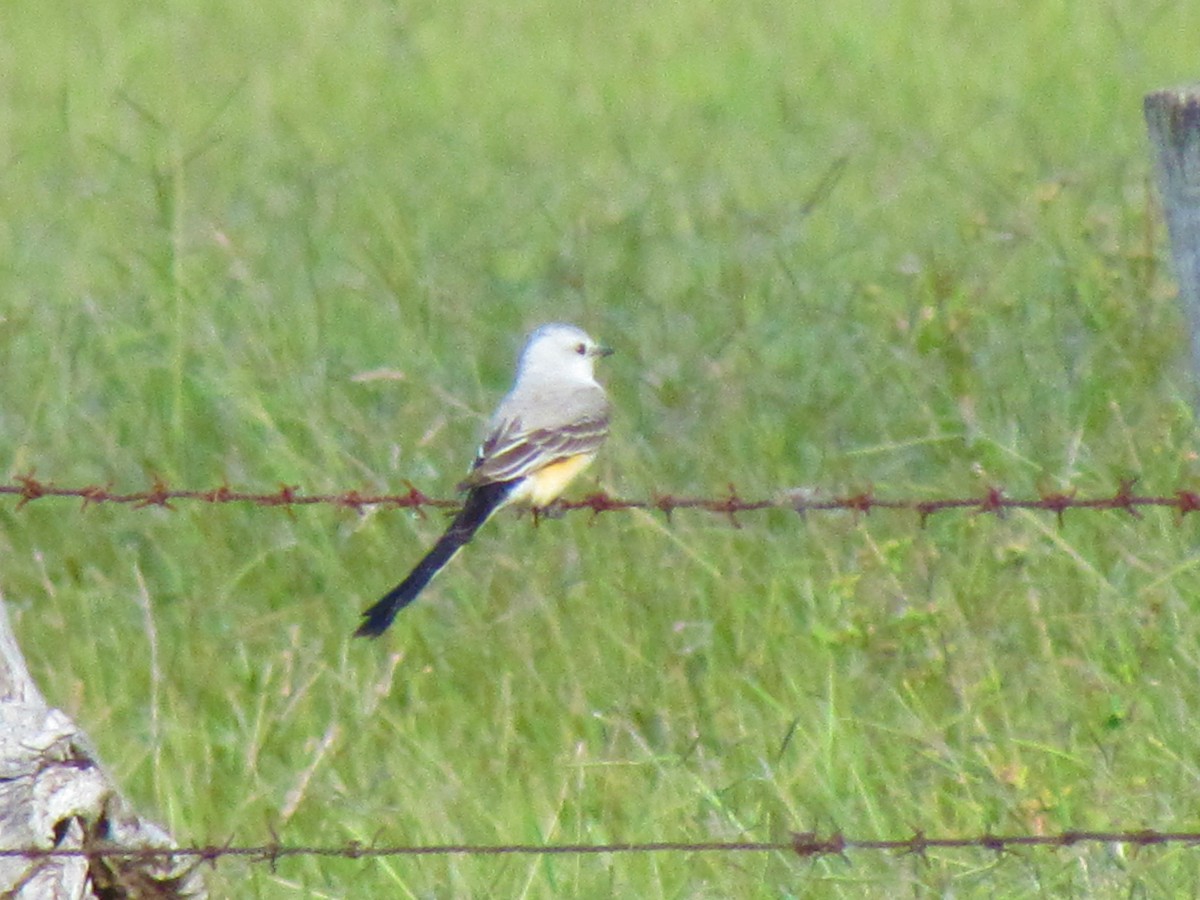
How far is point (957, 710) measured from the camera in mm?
4906

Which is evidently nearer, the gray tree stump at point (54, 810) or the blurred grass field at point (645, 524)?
the gray tree stump at point (54, 810)

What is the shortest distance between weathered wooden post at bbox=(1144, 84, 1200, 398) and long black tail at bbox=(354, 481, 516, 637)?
5.65 feet

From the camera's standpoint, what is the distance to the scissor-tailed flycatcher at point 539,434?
5227 millimetres

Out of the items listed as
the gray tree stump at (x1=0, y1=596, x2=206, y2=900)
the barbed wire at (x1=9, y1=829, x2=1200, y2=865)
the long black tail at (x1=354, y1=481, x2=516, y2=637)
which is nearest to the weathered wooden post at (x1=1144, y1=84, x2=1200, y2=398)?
the barbed wire at (x1=9, y1=829, x2=1200, y2=865)

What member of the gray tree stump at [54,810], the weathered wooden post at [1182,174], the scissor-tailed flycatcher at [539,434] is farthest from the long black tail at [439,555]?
the weathered wooden post at [1182,174]

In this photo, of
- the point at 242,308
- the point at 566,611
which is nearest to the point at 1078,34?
the point at 242,308

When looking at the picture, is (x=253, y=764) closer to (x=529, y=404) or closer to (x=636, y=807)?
(x=636, y=807)

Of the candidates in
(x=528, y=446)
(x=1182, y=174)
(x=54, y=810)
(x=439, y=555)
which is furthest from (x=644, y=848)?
(x=528, y=446)

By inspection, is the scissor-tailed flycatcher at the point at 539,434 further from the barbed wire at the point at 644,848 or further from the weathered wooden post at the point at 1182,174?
the weathered wooden post at the point at 1182,174

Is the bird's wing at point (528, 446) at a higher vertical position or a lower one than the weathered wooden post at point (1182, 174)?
lower

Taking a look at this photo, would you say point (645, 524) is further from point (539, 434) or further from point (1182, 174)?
point (1182, 174)

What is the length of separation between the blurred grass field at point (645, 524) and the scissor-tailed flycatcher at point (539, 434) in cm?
19

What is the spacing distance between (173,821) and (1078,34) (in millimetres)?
8049

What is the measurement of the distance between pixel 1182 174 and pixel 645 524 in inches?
103
